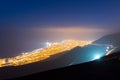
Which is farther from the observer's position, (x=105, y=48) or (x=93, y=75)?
(x=105, y=48)

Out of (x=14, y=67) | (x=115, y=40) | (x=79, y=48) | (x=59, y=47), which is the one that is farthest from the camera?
(x=115, y=40)

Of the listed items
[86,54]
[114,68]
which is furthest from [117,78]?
[86,54]

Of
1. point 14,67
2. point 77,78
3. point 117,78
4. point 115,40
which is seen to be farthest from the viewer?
point 115,40

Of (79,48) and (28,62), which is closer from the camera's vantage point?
(28,62)

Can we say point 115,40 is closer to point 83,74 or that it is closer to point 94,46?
point 94,46

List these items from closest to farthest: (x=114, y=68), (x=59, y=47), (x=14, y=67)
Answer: (x=114, y=68)
(x=14, y=67)
(x=59, y=47)

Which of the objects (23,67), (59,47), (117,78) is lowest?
(117,78)

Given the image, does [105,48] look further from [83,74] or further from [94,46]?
[83,74]

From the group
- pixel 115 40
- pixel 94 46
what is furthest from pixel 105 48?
pixel 115 40

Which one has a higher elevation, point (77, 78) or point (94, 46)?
point (94, 46)

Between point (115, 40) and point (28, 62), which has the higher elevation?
point (115, 40)
